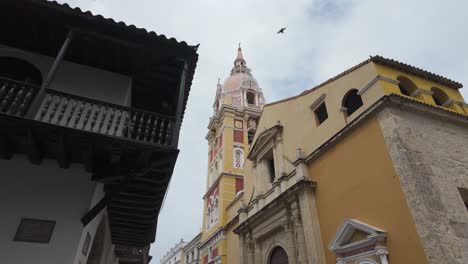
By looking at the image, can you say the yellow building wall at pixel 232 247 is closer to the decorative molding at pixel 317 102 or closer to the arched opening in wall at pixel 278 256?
the arched opening in wall at pixel 278 256

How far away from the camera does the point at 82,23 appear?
5.38 m

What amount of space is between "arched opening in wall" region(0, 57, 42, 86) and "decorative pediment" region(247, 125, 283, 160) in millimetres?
9367

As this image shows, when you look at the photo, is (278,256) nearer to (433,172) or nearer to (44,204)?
(433,172)

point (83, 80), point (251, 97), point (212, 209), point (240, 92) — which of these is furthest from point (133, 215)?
point (251, 97)

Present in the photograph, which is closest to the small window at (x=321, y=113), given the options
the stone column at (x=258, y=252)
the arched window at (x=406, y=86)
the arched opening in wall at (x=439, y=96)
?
the arched window at (x=406, y=86)

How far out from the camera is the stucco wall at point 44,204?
428 centimetres

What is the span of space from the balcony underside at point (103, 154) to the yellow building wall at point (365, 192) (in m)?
5.07

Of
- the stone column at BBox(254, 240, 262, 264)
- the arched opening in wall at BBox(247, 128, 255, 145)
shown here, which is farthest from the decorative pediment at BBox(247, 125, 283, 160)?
the arched opening in wall at BBox(247, 128, 255, 145)

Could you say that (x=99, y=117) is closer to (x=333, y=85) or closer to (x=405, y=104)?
(x=405, y=104)

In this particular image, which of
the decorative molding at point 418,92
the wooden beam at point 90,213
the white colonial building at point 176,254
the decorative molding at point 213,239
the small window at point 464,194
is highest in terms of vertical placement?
the white colonial building at point 176,254

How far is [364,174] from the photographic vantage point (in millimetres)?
7723

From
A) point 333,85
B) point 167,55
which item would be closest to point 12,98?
point 167,55

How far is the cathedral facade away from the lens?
626 centimetres

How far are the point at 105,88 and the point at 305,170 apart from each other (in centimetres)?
704
